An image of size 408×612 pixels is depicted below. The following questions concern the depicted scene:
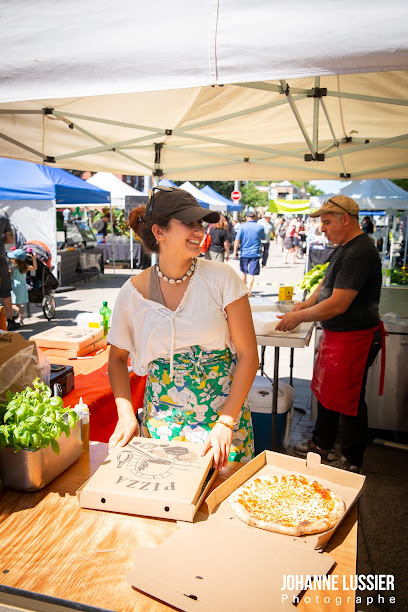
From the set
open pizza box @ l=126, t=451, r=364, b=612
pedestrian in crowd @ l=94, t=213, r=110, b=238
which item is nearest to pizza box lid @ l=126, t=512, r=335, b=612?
open pizza box @ l=126, t=451, r=364, b=612

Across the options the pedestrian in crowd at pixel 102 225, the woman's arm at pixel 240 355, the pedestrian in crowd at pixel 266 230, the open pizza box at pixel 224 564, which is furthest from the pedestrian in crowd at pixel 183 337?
the pedestrian in crowd at pixel 102 225

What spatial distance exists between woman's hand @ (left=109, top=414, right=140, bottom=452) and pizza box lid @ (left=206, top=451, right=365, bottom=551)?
0.45m

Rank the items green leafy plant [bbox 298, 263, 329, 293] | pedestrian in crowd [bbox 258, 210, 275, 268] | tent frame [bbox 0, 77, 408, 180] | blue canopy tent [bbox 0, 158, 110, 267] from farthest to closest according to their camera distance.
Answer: pedestrian in crowd [bbox 258, 210, 275, 268] < blue canopy tent [bbox 0, 158, 110, 267] < green leafy plant [bbox 298, 263, 329, 293] < tent frame [bbox 0, 77, 408, 180]

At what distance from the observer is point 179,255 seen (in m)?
1.94

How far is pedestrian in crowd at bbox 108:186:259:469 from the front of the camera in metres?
1.92

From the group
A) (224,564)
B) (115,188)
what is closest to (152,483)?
(224,564)

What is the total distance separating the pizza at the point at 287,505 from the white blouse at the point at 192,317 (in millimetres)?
599

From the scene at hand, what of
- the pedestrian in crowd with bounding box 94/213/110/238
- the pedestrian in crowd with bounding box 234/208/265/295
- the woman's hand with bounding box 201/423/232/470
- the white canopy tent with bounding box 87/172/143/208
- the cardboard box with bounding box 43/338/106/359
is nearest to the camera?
the woman's hand with bounding box 201/423/232/470

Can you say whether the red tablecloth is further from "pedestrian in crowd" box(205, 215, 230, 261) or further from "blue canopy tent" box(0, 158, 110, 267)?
"pedestrian in crowd" box(205, 215, 230, 261)

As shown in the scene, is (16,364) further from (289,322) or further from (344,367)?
(344,367)

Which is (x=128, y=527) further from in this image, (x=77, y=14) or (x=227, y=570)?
(x=77, y=14)

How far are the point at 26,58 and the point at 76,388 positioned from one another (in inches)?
72.8

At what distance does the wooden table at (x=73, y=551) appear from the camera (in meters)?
1.13

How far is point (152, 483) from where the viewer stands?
1457 mm
